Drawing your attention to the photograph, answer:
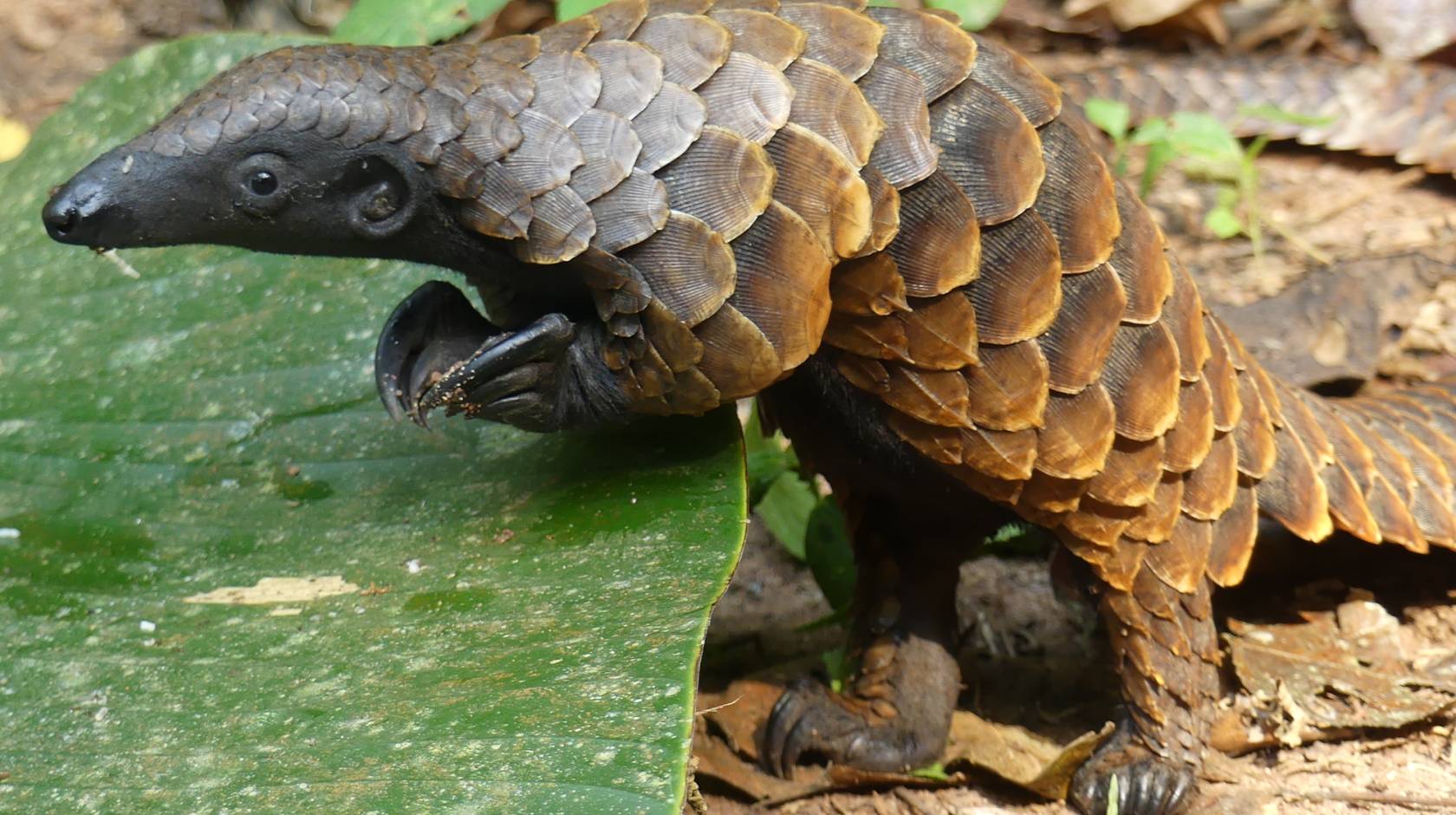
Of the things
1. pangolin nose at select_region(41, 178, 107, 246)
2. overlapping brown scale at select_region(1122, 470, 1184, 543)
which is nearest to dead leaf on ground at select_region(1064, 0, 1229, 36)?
overlapping brown scale at select_region(1122, 470, 1184, 543)

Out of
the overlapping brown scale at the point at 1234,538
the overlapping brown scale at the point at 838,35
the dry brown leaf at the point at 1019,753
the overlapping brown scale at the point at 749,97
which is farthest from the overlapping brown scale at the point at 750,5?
the dry brown leaf at the point at 1019,753

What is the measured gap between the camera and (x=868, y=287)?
1993 mm

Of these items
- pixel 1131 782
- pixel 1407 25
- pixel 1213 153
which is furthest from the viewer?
pixel 1407 25

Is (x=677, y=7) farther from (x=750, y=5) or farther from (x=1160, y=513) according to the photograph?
(x=1160, y=513)

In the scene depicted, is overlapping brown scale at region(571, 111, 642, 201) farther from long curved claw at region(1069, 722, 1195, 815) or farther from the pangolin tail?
the pangolin tail

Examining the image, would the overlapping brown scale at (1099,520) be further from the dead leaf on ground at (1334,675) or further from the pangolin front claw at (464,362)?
the pangolin front claw at (464,362)

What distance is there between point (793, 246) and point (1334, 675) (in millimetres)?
1488

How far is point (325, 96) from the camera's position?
1.81 metres

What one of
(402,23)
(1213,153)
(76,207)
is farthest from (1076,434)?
Result: (402,23)

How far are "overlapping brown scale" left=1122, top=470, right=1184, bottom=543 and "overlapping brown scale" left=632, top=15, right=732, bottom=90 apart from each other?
3.25ft

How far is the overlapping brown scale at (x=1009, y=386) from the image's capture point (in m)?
2.08

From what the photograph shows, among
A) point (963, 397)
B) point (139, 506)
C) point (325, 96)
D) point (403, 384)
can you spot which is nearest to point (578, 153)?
point (325, 96)

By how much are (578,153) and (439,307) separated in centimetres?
45

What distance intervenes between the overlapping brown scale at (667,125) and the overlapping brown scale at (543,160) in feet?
0.28
